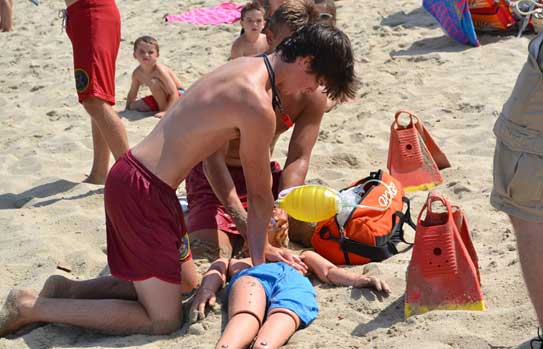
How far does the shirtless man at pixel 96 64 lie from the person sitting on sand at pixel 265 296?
63.6 inches

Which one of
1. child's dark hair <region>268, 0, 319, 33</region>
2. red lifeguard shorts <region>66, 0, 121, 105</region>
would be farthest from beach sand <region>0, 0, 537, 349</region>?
child's dark hair <region>268, 0, 319, 33</region>

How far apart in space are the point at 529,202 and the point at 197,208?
6.59 ft

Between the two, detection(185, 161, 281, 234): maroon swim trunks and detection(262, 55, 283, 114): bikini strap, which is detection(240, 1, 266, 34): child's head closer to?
detection(185, 161, 281, 234): maroon swim trunks

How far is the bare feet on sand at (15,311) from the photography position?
135 inches

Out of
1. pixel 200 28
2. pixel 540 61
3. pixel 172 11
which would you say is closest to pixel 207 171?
pixel 540 61

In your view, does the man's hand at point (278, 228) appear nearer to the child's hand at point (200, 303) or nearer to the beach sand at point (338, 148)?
the beach sand at point (338, 148)

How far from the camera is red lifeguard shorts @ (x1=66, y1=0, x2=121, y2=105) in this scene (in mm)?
5074

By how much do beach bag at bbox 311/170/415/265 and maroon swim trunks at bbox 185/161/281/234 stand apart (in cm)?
45

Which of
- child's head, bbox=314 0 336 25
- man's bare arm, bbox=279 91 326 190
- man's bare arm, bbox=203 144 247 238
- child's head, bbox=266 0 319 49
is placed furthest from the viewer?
child's head, bbox=314 0 336 25

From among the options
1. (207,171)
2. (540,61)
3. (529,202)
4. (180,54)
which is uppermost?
(540,61)

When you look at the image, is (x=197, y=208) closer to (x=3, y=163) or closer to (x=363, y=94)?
(x=3, y=163)

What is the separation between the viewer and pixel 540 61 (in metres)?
Result: 2.66

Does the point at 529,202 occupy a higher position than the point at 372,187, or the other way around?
the point at 529,202

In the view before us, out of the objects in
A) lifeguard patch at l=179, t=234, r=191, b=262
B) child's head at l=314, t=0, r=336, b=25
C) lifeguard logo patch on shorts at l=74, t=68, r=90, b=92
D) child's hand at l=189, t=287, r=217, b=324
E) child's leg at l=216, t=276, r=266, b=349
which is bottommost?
child's hand at l=189, t=287, r=217, b=324
